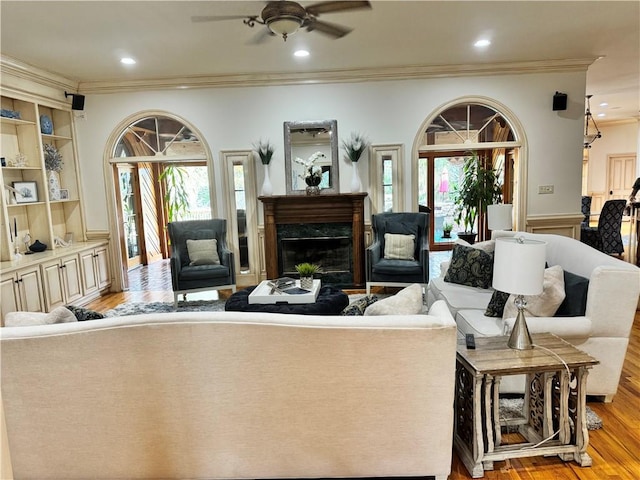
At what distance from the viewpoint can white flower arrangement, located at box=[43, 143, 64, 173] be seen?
536 cm

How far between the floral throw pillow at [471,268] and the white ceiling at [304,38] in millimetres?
2073

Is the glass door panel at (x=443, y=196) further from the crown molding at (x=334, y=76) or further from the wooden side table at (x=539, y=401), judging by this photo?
the wooden side table at (x=539, y=401)

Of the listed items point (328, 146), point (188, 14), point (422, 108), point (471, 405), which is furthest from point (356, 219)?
point (471, 405)

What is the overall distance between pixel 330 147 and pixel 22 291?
12.6ft

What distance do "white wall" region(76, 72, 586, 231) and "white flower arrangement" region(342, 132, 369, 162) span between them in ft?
0.32

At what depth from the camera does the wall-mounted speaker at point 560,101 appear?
212 inches

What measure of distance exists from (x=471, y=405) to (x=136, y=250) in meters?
7.42

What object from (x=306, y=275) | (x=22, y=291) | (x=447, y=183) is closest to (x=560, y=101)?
(x=447, y=183)

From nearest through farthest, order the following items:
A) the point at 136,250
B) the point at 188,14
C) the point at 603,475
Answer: the point at 603,475 < the point at 188,14 < the point at 136,250

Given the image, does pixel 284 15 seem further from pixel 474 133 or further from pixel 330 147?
pixel 474 133

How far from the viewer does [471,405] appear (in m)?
2.06

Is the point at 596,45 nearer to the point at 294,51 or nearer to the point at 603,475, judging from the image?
the point at 294,51

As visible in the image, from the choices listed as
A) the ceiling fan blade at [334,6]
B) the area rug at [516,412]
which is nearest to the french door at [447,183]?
the ceiling fan blade at [334,6]

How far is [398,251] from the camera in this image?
5230 mm
